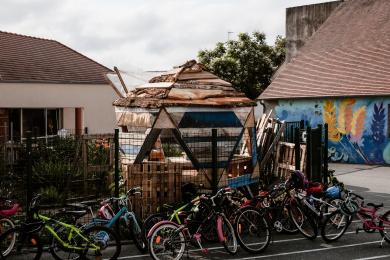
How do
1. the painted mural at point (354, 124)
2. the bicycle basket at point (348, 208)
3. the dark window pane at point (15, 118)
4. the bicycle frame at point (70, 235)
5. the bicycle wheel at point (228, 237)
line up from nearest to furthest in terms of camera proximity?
the bicycle frame at point (70, 235)
the bicycle wheel at point (228, 237)
the bicycle basket at point (348, 208)
the painted mural at point (354, 124)
the dark window pane at point (15, 118)

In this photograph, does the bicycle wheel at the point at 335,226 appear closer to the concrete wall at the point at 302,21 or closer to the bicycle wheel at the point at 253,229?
the bicycle wheel at the point at 253,229

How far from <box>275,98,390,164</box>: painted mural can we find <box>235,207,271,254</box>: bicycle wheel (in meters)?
16.0

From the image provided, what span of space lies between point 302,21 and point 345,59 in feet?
24.2

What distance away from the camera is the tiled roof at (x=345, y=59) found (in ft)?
83.8

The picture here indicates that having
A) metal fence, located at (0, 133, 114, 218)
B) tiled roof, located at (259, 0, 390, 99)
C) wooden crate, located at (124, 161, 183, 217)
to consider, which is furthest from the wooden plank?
tiled roof, located at (259, 0, 390, 99)

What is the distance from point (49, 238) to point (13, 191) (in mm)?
3555

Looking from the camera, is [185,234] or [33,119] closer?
[185,234]

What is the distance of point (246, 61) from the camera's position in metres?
41.2

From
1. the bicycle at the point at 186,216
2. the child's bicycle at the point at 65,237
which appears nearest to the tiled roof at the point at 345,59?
the bicycle at the point at 186,216

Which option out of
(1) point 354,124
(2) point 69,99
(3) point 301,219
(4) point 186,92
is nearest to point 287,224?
(3) point 301,219

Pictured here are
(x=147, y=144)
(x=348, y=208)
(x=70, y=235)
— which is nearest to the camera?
(x=70, y=235)

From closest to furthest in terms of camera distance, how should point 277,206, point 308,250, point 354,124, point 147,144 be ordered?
point 308,250, point 277,206, point 147,144, point 354,124

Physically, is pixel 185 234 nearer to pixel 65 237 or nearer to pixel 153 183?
pixel 65 237

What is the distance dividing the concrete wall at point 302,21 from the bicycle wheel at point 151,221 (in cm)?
2631
